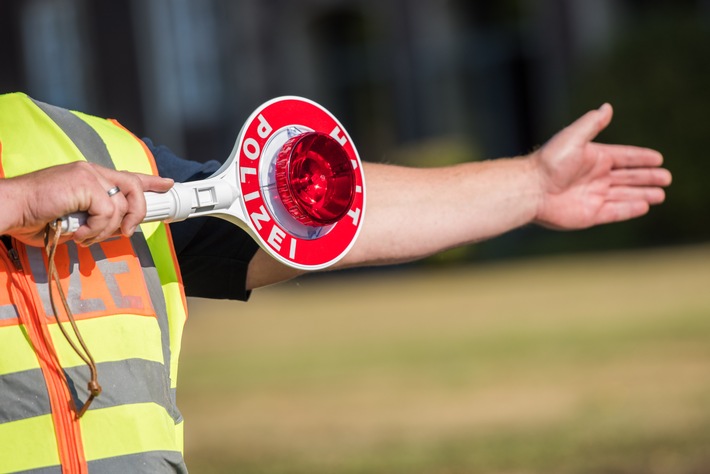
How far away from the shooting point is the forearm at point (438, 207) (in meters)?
2.89

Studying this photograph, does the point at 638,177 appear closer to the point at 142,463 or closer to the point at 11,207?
the point at 142,463

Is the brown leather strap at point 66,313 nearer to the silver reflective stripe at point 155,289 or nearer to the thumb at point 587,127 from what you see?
the silver reflective stripe at point 155,289

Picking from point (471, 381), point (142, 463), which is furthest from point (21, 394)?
point (471, 381)

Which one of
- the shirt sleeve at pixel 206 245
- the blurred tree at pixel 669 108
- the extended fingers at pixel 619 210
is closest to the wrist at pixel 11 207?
the shirt sleeve at pixel 206 245

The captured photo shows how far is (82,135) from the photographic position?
2.31 metres

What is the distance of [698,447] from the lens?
574 centimetres

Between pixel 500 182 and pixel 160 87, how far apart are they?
81.4ft

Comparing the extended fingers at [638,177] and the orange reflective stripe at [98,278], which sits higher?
the extended fingers at [638,177]

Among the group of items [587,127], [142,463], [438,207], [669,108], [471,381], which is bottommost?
[471,381]

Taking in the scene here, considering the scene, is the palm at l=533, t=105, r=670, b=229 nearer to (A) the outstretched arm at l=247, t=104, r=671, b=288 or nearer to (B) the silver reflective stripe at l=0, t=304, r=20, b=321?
(A) the outstretched arm at l=247, t=104, r=671, b=288

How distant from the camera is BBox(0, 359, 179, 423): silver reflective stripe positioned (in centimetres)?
205

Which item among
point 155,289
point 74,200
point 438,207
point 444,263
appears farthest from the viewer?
point 444,263

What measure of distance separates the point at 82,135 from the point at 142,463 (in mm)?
648

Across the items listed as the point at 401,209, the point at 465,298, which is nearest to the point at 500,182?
the point at 401,209
